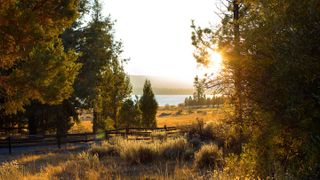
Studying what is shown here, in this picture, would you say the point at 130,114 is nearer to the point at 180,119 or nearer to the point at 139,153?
the point at 139,153

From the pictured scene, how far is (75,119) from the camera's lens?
34.8 meters

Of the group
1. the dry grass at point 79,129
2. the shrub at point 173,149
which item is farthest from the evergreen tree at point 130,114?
the shrub at point 173,149

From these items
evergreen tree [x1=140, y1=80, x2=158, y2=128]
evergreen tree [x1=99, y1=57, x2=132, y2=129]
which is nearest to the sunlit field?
evergreen tree [x1=99, y1=57, x2=132, y2=129]

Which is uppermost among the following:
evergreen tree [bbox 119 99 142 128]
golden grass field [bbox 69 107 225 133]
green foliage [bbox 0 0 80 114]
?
green foliage [bbox 0 0 80 114]

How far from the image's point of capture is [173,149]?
53.0 ft

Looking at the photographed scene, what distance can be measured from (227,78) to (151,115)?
37.2 meters

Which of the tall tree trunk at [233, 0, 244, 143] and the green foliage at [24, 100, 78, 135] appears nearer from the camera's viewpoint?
the tall tree trunk at [233, 0, 244, 143]

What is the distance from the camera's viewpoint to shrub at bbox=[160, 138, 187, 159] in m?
15.7

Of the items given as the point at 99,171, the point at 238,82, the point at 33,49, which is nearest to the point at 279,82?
the point at 238,82

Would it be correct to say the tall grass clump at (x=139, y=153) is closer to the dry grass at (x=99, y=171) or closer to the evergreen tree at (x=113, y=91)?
the dry grass at (x=99, y=171)

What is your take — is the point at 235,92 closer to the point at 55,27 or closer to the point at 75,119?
the point at 55,27

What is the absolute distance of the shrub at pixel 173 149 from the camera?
51.4 feet

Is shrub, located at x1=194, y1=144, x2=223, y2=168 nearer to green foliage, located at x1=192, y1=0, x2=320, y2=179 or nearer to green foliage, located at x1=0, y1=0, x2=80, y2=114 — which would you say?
green foliage, located at x1=192, y1=0, x2=320, y2=179

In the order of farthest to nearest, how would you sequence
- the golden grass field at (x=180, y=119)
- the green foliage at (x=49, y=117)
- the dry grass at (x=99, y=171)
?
the green foliage at (x=49, y=117)
the golden grass field at (x=180, y=119)
the dry grass at (x=99, y=171)
